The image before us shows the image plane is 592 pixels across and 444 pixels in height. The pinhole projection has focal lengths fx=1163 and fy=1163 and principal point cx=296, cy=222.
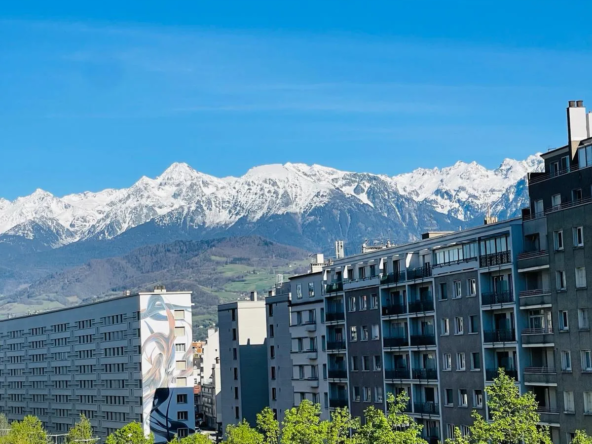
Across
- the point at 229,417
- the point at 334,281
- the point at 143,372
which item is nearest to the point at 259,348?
the point at 229,417

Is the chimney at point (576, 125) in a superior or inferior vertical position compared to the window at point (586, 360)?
superior

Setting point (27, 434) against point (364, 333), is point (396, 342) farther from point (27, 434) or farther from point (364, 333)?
point (27, 434)

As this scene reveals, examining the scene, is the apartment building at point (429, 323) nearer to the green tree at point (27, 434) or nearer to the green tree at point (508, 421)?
the green tree at point (508, 421)

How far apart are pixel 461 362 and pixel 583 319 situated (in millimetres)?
18610

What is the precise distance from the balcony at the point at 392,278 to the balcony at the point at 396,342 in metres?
5.51

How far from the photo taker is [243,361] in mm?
169250

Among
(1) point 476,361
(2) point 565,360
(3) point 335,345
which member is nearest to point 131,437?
(3) point 335,345

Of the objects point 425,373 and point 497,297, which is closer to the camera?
point 497,297

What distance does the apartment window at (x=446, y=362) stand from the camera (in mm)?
103875

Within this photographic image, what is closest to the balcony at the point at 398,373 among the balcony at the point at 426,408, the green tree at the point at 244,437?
the balcony at the point at 426,408

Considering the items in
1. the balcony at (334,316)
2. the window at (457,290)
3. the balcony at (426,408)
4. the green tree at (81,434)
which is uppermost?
the window at (457,290)

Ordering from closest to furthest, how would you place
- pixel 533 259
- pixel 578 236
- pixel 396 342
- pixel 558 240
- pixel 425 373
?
pixel 578 236 < pixel 558 240 < pixel 533 259 < pixel 425 373 < pixel 396 342

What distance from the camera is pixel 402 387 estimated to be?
371 feet

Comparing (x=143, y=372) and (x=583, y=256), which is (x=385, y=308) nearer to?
(x=583, y=256)
